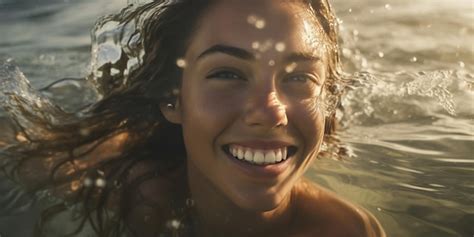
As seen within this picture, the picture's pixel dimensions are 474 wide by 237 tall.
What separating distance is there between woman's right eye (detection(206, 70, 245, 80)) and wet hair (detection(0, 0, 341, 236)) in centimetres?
52

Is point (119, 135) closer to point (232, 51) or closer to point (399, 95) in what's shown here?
point (232, 51)

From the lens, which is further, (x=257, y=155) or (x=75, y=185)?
(x=75, y=185)

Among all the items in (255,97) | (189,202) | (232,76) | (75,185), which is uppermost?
(232,76)

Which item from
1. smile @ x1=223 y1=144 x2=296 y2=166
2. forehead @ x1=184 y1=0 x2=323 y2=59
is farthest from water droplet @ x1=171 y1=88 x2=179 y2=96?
smile @ x1=223 y1=144 x2=296 y2=166

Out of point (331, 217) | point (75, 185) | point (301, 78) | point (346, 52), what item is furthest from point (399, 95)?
point (75, 185)

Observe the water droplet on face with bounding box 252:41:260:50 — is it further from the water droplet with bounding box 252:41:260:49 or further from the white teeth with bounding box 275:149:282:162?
the white teeth with bounding box 275:149:282:162

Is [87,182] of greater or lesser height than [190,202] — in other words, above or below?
above

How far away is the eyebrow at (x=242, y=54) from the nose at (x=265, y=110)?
17 centimetres

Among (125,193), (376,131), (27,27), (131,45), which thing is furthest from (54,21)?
(376,131)

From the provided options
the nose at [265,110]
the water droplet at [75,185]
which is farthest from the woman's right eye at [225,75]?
the water droplet at [75,185]

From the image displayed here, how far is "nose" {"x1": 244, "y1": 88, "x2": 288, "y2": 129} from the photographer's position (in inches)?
111

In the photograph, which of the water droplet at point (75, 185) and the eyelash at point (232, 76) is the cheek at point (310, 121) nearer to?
the eyelash at point (232, 76)

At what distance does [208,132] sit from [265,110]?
335 mm

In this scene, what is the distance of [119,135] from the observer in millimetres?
3941
